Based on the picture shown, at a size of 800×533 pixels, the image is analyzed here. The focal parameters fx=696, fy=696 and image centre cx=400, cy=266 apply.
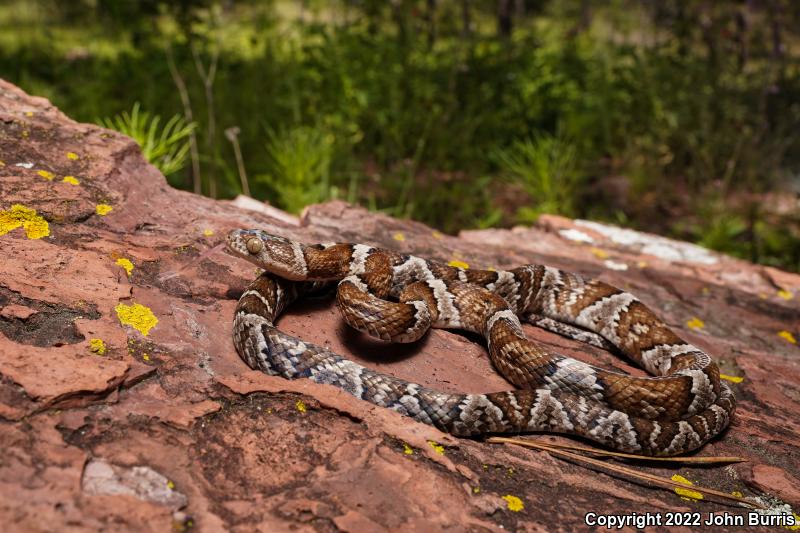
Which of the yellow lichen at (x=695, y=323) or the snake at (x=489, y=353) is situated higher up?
the snake at (x=489, y=353)

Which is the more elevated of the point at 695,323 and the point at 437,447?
the point at 437,447

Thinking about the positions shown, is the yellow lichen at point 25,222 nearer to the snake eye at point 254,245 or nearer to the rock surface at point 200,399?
the rock surface at point 200,399

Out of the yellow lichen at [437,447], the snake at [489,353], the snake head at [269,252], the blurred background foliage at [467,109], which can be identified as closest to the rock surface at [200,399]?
the yellow lichen at [437,447]

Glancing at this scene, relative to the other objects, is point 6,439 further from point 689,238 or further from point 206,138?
point 689,238

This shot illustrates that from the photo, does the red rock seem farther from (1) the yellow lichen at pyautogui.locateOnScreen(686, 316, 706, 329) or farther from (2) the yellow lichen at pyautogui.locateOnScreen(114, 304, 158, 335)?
(1) the yellow lichen at pyautogui.locateOnScreen(686, 316, 706, 329)

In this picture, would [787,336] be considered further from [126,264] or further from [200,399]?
[126,264]

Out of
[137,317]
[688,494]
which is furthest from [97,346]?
[688,494]
